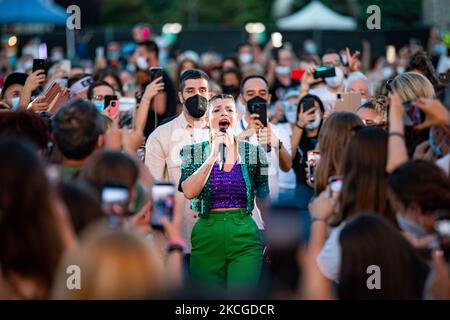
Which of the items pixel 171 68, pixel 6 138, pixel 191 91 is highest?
pixel 171 68

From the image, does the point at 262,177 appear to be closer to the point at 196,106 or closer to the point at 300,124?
the point at 196,106

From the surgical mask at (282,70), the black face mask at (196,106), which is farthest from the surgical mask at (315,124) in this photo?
the surgical mask at (282,70)

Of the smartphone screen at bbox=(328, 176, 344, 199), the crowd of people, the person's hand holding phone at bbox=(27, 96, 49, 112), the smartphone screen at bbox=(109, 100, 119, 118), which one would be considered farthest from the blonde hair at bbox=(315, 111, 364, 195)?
the person's hand holding phone at bbox=(27, 96, 49, 112)

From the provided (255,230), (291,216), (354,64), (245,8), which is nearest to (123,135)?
(255,230)

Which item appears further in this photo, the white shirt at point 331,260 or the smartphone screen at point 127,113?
the smartphone screen at point 127,113

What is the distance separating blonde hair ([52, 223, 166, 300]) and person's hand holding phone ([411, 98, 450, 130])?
2392mm

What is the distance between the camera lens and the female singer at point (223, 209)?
7434 millimetres

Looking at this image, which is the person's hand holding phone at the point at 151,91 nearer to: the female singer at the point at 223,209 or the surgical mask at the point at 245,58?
the female singer at the point at 223,209

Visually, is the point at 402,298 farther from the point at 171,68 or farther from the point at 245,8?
the point at 245,8

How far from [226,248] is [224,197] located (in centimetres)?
36

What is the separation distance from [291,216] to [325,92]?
6.69 metres

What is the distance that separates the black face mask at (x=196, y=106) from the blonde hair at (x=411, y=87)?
1772 mm

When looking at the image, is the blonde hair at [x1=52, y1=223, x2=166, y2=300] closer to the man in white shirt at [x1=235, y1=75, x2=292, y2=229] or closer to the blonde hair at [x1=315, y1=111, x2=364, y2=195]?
the blonde hair at [x1=315, y1=111, x2=364, y2=195]
